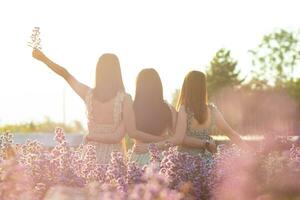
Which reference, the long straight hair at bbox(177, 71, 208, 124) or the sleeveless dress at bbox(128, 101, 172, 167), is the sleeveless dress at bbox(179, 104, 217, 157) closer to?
the long straight hair at bbox(177, 71, 208, 124)

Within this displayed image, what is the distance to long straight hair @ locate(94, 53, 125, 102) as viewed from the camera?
8.67 m

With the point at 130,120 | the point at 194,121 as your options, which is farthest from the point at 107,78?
the point at 194,121

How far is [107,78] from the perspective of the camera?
876cm

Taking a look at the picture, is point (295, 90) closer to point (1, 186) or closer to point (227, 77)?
point (227, 77)

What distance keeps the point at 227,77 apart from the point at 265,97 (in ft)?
47.8

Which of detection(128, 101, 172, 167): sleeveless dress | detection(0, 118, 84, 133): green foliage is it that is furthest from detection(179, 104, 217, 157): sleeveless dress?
detection(0, 118, 84, 133): green foliage

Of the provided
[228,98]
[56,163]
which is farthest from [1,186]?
[228,98]

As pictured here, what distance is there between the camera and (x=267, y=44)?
319ft

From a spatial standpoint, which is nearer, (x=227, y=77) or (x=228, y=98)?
(x=228, y=98)

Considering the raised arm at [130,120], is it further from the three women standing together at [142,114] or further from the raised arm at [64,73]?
the raised arm at [64,73]

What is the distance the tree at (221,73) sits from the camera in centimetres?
7375

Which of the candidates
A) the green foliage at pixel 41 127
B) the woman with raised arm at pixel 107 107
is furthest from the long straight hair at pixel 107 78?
the green foliage at pixel 41 127

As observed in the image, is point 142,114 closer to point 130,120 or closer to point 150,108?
point 150,108

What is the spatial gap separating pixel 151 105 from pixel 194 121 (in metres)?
0.63
